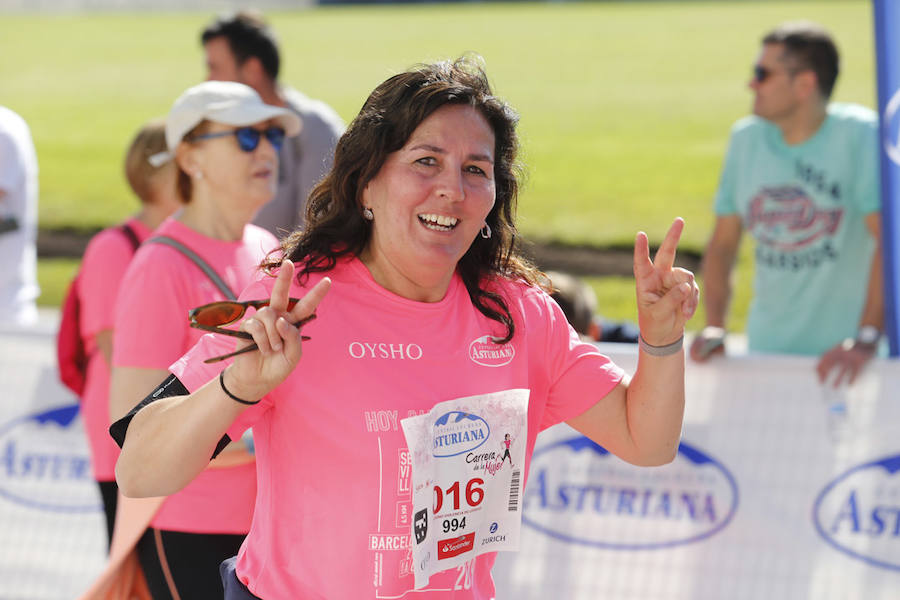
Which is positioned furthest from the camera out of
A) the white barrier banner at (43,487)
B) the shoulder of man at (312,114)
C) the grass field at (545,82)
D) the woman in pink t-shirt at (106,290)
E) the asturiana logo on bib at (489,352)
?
the grass field at (545,82)

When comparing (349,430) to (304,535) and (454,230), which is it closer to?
(304,535)

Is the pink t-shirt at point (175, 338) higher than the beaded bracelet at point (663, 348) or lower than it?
lower

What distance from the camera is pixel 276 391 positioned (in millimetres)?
2213

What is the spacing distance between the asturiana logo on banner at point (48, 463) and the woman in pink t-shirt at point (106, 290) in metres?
0.72

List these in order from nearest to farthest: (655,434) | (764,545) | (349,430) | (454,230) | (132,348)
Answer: (349,430) → (454,230) → (655,434) → (132,348) → (764,545)

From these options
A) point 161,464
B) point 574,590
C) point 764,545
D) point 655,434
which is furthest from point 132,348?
point 764,545

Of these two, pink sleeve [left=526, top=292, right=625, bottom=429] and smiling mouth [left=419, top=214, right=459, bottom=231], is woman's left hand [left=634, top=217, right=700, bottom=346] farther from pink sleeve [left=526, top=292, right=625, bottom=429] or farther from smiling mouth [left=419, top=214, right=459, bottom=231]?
smiling mouth [left=419, top=214, right=459, bottom=231]

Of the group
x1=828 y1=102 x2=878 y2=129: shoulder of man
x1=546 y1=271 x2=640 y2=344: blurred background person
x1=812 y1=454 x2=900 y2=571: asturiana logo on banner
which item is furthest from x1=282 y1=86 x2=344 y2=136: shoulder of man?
x1=812 y1=454 x2=900 y2=571: asturiana logo on banner

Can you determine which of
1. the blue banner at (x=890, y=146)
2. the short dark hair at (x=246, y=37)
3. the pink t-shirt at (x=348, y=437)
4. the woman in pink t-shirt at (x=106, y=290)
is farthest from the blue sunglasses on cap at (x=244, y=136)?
the blue banner at (x=890, y=146)

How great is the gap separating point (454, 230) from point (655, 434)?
2.15ft

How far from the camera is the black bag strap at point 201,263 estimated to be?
3277mm

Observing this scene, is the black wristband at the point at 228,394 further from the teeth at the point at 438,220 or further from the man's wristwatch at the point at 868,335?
the man's wristwatch at the point at 868,335

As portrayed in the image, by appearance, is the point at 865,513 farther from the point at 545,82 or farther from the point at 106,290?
the point at 545,82

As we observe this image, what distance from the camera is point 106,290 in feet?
13.8
